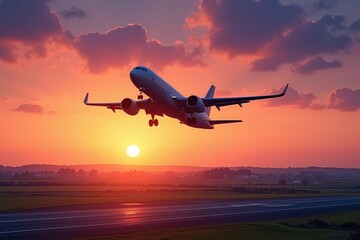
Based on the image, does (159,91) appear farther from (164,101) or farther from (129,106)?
(129,106)

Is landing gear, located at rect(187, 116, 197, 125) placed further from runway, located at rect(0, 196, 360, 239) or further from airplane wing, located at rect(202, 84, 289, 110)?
runway, located at rect(0, 196, 360, 239)

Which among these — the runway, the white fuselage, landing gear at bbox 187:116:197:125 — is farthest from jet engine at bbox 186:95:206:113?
the runway

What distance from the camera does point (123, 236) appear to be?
48406 mm

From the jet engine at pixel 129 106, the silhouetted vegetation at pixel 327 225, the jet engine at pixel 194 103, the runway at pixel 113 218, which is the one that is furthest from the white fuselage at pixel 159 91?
the silhouetted vegetation at pixel 327 225

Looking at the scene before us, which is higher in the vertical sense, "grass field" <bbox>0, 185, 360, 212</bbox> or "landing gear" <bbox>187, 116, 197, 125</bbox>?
"landing gear" <bbox>187, 116, 197, 125</bbox>

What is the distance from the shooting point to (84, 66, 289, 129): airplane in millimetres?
46969

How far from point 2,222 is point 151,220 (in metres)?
20.2

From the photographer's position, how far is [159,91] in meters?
48.0

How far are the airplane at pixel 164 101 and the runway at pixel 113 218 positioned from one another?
14.4 metres

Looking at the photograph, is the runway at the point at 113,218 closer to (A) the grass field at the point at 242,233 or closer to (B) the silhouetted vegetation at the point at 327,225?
(A) the grass field at the point at 242,233

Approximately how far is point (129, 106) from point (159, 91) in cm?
618

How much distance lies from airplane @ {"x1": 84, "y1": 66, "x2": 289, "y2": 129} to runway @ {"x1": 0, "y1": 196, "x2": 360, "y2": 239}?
568 inches

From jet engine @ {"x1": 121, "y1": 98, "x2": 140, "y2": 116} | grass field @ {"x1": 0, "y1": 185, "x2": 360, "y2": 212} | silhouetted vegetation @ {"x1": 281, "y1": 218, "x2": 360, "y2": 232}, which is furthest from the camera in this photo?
grass field @ {"x1": 0, "y1": 185, "x2": 360, "y2": 212}

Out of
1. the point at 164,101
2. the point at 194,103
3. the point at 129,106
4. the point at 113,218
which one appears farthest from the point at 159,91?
the point at 113,218
